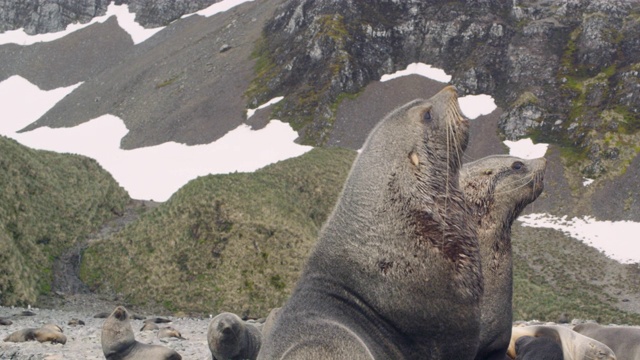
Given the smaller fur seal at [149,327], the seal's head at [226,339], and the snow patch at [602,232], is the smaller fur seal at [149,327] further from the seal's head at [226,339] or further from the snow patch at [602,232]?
the snow patch at [602,232]

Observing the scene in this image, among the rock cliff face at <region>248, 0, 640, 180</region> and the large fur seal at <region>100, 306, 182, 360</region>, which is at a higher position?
the large fur seal at <region>100, 306, 182, 360</region>

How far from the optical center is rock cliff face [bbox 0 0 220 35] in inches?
4835

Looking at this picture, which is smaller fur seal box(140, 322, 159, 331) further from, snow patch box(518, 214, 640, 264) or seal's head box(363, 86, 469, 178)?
snow patch box(518, 214, 640, 264)

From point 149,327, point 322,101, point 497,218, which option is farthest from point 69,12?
point 497,218

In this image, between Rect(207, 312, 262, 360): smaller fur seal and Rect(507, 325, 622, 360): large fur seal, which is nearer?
Rect(507, 325, 622, 360): large fur seal

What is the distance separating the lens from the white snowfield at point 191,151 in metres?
52.8

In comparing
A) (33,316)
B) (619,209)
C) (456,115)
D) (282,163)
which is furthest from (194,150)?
(456,115)

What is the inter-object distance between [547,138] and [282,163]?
35699 mm

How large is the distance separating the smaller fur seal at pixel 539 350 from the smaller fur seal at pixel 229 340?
6.35 meters

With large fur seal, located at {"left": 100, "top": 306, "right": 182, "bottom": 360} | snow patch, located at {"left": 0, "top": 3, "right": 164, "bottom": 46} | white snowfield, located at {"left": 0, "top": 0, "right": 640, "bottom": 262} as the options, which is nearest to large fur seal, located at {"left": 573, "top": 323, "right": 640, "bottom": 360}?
large fur seal, located at {"left": 100, "top": 306, "right": 182, "bottom": 360}

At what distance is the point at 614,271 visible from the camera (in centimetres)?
4422

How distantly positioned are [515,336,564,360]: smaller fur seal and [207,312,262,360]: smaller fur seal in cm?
635

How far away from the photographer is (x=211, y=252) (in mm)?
31203

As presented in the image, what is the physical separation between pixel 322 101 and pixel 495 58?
22794 millimetres
